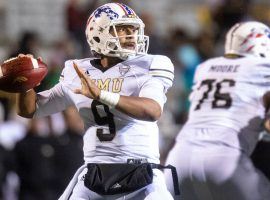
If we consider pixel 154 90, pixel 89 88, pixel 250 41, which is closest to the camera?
pixel 89 88

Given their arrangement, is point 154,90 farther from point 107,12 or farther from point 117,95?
point 107,12

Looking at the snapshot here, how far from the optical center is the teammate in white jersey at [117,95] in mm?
4992

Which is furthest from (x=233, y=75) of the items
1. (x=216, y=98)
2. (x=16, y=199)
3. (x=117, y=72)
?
(x=16, y=199)

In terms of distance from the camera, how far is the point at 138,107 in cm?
477

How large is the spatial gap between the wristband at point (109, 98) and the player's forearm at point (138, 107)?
21 mm

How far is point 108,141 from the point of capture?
5.09m

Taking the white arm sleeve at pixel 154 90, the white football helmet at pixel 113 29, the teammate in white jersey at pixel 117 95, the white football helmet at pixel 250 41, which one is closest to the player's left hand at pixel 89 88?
the teammate in white jersey at pixel 117 95

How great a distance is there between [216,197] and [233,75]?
0.81m

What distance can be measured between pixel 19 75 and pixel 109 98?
0.69 meters

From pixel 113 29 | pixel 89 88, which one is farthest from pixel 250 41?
pixel 89 88

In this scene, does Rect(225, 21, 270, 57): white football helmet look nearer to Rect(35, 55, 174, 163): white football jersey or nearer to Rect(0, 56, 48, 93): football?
Rect(35, 55, 174, 163): white football jersey

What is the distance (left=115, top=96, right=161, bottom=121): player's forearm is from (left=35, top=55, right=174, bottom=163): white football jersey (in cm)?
17

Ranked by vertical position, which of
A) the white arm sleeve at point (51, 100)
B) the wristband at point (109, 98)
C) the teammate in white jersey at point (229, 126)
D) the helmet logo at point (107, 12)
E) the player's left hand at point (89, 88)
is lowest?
the teammate in white jersey at point (229, 126)

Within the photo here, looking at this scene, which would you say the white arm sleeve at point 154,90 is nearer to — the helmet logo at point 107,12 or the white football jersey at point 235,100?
the helmet logo at point 107,12
